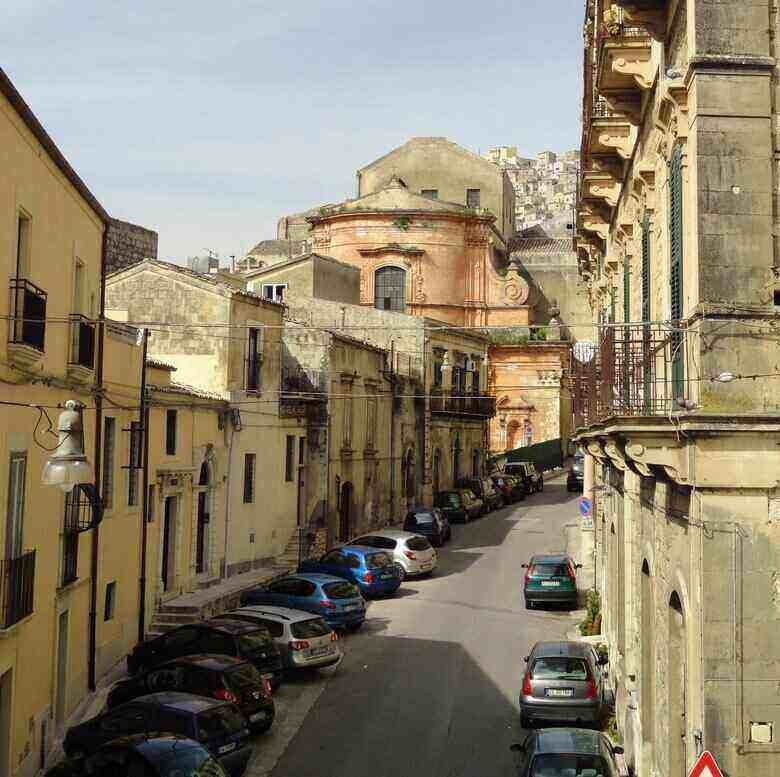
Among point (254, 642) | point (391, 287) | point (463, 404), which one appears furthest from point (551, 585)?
point (391, 287)

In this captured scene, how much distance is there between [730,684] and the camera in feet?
31.6

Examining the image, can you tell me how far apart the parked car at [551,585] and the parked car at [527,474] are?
2474cm

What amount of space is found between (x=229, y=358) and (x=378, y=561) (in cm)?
667

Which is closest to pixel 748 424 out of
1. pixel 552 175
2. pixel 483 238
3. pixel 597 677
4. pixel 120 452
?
pixel 597 677

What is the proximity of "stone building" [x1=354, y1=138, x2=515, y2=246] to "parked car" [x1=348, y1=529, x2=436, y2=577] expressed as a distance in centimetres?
3498

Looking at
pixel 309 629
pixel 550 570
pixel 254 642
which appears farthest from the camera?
pixel 550 570

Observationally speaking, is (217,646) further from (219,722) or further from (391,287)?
(391,287)

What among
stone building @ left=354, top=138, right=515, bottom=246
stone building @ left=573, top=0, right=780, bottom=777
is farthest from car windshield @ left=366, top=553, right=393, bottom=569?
stone building @ left=354, top=138, right=515, bottom=246

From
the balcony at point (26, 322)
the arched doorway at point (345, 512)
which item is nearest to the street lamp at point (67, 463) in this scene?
the balcony at point (26, 322)

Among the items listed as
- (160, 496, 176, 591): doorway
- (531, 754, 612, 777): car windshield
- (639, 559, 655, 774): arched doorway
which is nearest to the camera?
(531, 754, 612, 777): car windshield

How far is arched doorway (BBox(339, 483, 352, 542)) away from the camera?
38.6m

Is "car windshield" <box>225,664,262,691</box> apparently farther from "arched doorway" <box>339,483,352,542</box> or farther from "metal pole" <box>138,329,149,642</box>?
"arched doorway" <box>339,483,352,542</box>

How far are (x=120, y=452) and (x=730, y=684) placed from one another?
14785 mm

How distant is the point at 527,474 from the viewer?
5444 centimetres
